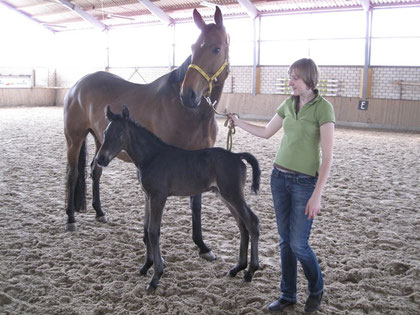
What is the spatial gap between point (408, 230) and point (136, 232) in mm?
2846

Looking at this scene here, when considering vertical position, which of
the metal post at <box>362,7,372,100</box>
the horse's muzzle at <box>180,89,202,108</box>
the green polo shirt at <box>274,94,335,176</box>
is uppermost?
the metal post at <box>362,7,372,100</box>

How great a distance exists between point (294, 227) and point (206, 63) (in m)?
1.50

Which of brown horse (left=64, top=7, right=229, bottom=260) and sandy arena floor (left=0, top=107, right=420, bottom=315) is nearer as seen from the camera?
sandy arena floor (left=0, top=107, right=420, bottom=315)

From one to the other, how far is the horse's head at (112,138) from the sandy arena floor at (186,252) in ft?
3.11

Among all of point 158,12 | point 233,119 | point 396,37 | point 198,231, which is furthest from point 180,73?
point 158,12

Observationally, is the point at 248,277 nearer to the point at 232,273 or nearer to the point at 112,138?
the point at 232,273

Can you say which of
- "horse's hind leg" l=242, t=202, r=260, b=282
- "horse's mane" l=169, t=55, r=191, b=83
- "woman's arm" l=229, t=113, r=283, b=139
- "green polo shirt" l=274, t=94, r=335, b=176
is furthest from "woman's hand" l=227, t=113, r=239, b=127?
"horse's mane" l=169, t=55, r=191, b=83

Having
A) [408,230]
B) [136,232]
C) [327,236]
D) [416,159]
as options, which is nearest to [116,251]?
[136,232]

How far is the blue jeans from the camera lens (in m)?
2.49

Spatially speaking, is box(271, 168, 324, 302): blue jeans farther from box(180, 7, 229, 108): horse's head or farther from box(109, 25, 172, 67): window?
box(109, 25, 172, 67): window

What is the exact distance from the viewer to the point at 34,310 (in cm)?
260

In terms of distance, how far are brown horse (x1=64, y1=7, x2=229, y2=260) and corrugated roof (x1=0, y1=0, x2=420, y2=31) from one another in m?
12.9

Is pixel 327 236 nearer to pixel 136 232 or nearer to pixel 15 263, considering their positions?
pixel 136 232

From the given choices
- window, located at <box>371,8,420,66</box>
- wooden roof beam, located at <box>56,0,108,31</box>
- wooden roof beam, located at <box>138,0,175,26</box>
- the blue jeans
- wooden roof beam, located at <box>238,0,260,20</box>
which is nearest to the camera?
Answer: the blue jeans
